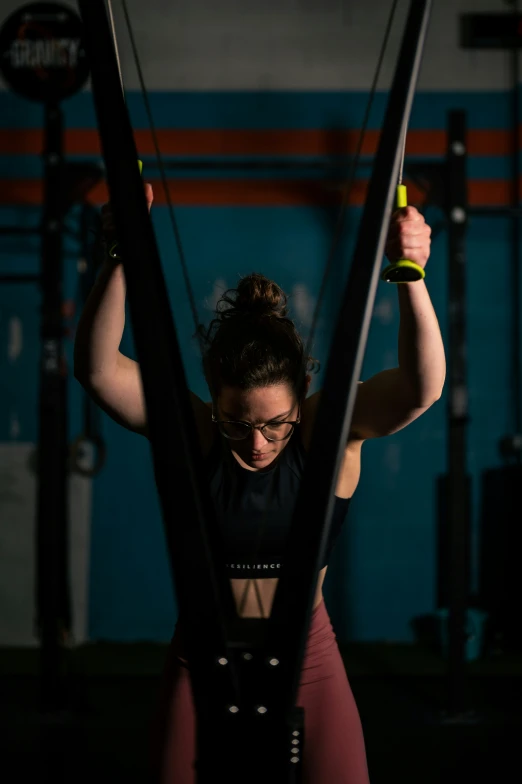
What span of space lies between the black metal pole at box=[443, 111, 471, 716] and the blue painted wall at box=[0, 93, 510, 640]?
2.92ft

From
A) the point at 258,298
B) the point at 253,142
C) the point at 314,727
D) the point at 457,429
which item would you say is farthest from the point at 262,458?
the point at 253,142

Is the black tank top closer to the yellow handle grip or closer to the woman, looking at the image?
the woman

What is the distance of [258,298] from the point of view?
1.28 m

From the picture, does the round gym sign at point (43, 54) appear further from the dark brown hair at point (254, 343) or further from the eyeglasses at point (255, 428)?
the eyeglasses at point (255, 428)

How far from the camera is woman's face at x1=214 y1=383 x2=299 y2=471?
3.69ft

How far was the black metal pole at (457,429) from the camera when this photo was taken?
261 cm

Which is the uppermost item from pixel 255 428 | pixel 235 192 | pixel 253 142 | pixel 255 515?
pixel 253 142

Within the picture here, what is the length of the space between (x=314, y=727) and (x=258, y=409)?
516 mm

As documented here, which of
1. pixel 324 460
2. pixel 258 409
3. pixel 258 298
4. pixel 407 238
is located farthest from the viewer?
pixel 258 298

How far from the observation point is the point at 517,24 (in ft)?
12.0

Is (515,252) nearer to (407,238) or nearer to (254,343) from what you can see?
(254,343)

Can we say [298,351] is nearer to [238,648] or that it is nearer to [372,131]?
[238,648]

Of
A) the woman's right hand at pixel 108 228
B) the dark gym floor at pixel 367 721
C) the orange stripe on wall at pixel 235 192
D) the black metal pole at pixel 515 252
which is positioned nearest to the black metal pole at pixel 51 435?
the dark gym floor at pixel 367 721

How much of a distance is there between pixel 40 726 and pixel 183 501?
223 cm
